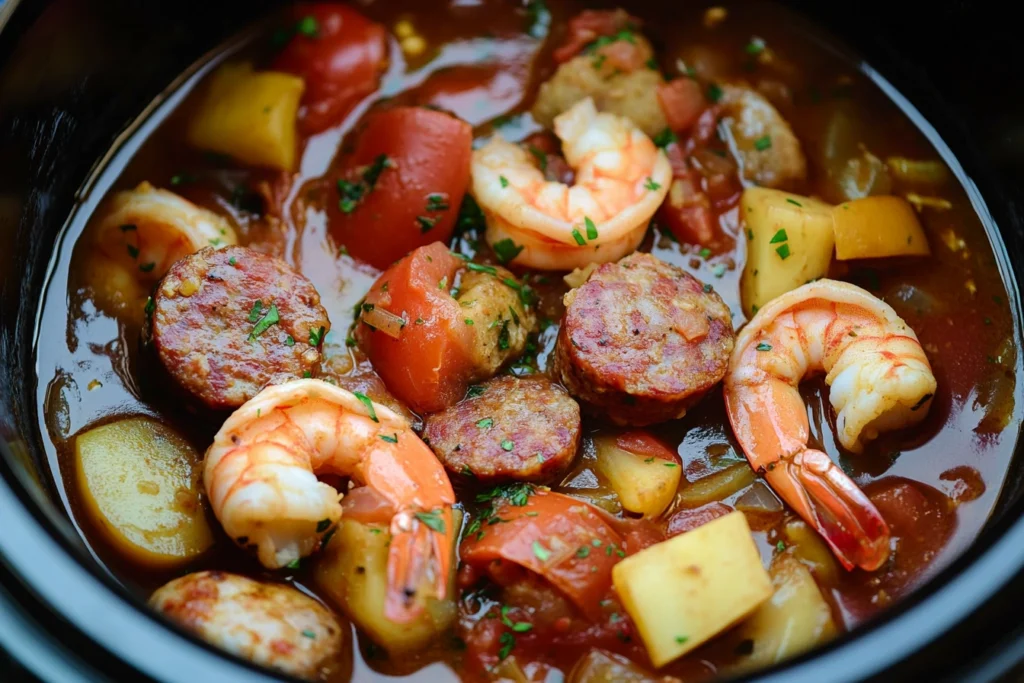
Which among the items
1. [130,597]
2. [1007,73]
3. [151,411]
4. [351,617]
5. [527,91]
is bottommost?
[351,617]

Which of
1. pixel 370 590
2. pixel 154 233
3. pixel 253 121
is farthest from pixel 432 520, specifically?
pixel 253 121

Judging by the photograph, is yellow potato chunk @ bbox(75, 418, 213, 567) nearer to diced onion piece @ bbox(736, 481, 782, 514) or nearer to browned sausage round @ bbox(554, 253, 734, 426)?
browned sausage round @ bbox(554, 253, 734, 426)

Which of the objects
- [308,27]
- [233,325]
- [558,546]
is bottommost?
[558,546]

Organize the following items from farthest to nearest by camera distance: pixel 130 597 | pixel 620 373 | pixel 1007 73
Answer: pixel 1007 73
pixel 620 373
pixel 130 597

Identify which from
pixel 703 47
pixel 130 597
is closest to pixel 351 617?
pixel 130 597

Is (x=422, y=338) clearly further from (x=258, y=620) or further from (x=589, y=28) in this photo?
(x=589, y=28)

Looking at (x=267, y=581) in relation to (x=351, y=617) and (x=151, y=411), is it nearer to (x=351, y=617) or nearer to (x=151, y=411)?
(x=351, y=617)

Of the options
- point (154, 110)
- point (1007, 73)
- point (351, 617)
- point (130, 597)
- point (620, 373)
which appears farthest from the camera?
point (154, 110)
